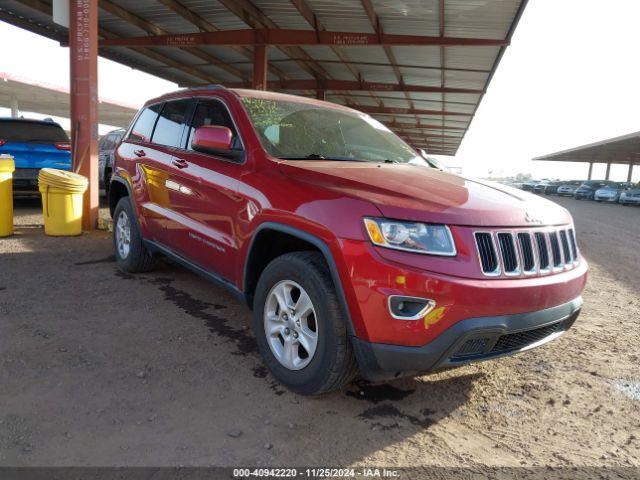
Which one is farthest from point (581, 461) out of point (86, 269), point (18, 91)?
point (18, 91)

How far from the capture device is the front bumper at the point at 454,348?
2438 millimetres

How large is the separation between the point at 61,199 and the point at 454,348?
6655mm

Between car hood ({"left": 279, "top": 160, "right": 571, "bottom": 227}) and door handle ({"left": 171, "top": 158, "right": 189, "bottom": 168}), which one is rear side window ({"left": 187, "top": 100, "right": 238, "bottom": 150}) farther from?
car hood ({"left": 279, "top": 160, "right": 571, "bottom": 227})

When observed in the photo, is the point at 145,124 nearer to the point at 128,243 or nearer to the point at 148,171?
the point at 148,171

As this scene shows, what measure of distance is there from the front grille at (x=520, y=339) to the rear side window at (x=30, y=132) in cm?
893

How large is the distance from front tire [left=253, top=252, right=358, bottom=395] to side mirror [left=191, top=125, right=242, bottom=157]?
3.12 ft

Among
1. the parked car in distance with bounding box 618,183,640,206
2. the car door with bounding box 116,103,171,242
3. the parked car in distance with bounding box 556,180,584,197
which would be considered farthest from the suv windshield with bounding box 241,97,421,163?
the parked car in distance with bounding box 556,180,584,197

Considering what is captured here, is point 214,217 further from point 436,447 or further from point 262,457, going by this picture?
point 436,447

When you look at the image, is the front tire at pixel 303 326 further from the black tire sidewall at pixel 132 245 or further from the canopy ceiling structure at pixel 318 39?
the canopy ceiling structure at pixel 318 39

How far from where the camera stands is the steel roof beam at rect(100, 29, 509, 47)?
11750 millimetres

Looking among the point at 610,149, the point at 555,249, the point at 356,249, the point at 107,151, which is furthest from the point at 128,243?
the point at 610,149

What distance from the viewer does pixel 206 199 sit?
12.3ft

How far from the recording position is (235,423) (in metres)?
2.63

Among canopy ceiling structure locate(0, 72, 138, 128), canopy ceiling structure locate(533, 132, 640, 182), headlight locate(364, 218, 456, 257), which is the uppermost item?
canopy ceiling structure locate(0, 72, 138, 128)
